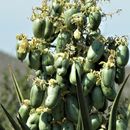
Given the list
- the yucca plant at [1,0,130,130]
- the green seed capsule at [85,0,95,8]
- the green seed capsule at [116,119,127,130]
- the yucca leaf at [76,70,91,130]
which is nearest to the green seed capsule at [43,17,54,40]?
the yucca plant at [1,0,130,130]

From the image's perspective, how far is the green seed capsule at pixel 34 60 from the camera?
11.9 ft

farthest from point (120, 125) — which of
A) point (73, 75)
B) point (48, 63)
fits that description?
point (48, 63)

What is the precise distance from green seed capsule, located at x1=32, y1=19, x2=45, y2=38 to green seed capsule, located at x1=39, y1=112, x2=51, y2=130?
1.59 ft

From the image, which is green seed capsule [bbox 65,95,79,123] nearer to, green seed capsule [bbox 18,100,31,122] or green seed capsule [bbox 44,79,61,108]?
green seed capsule [bbox 44,79,61,108]

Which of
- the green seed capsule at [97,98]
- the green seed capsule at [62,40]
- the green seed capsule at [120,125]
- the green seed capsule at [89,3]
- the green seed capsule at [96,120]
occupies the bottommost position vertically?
the green seed capsule at [120,125]

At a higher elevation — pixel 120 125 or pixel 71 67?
pixel 71 67

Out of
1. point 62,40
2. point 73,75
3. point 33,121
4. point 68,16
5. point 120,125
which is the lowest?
point 120,125

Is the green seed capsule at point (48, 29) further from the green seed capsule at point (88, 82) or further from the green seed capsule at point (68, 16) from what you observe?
the green seed capsule at point (88, 82)

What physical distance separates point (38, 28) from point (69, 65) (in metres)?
0.31

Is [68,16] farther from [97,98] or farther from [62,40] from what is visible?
[97,98]

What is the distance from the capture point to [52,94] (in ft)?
11.5

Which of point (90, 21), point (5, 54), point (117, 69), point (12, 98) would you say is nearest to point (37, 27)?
point (90, 21)

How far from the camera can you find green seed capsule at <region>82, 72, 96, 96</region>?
355 centimetres

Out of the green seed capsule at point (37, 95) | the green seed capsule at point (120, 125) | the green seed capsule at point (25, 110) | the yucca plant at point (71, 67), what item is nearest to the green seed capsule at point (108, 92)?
the yucca plant at point (71, 67)
